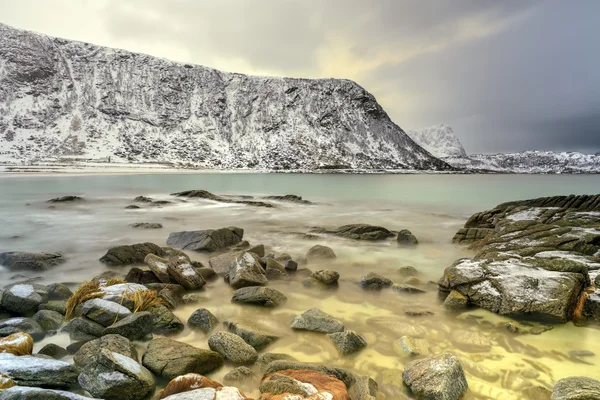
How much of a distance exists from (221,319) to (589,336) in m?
5.59

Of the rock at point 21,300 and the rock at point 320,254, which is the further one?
the rock at point 320,254

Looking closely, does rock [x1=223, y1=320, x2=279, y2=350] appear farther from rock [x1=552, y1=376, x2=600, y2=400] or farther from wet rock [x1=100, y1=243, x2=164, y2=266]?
wet rock [x1=100, y1=243, x2=164, y2=266]

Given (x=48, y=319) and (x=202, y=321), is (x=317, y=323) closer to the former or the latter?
(x=202, y=321)

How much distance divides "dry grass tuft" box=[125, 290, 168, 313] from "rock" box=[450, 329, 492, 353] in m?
4.68

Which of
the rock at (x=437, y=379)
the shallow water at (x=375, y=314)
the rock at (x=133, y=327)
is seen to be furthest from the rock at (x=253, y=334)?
the rock at (x=437, y=379)

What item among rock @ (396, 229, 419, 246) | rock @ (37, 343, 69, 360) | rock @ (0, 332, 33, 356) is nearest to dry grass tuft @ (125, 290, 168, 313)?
rock @ (37, 343, 69, 360)

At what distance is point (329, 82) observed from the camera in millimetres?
Answer: 169750

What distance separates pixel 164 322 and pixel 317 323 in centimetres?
233

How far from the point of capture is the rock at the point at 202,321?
4.87m

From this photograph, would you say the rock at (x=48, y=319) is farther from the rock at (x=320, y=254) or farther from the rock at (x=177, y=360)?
the rock at (x=320, y=254)

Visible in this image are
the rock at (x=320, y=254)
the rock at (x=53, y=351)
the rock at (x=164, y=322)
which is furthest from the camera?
the rock at (x=320, y=254)

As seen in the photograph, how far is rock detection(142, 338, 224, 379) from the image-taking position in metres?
3.61

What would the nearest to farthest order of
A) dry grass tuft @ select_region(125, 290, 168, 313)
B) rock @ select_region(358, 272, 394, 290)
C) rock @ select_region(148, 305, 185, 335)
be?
rock @ select_region(148, 305, 185, 335) → dry grass tuft @ select_region(125, 290, 168, 313) → rock @ select_region(358, 272, 394, 290)

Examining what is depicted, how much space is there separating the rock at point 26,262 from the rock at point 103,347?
548 cm
